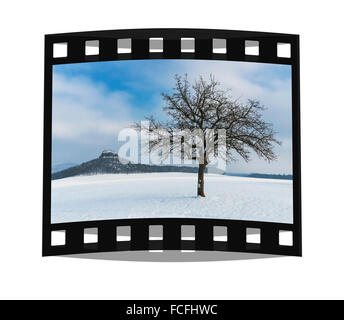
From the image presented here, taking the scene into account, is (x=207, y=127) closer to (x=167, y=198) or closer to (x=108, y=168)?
(x=167, y=198)

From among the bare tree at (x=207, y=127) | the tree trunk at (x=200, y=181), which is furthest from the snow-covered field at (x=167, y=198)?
the bare tree at (x=207, y=127)

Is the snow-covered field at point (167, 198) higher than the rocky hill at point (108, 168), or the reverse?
the rocky hill at point (108, 168)

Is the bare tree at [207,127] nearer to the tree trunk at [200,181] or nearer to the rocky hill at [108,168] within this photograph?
the tree trunk at [200,181]

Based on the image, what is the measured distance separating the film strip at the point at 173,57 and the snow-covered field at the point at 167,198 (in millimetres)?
112

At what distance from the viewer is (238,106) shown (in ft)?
29.9

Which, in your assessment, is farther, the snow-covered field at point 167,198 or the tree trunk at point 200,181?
the tree trunk at point 200,181

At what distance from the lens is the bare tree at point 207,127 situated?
905 cm

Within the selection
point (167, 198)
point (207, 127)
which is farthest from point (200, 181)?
point (207, 127)

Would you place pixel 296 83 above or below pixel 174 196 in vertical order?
above

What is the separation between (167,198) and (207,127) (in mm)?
1370

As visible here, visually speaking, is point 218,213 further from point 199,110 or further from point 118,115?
point 118,115

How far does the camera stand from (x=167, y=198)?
9141 mm

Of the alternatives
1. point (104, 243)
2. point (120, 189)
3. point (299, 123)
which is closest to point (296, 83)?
point (299, 123)

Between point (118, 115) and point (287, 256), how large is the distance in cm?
363
